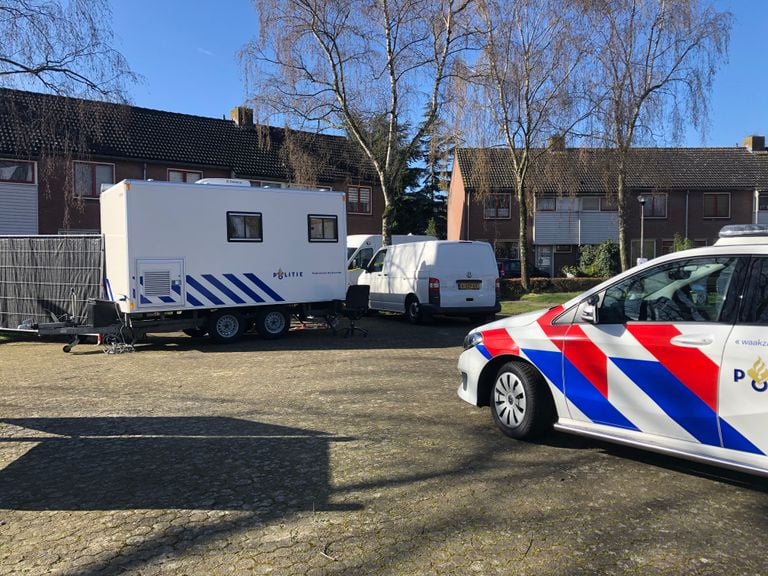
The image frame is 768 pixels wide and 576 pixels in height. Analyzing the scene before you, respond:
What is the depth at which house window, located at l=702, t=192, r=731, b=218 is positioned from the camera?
37.4 m

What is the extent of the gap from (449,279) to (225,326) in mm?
5229

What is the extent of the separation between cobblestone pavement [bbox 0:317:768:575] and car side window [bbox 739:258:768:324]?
120 centimetres

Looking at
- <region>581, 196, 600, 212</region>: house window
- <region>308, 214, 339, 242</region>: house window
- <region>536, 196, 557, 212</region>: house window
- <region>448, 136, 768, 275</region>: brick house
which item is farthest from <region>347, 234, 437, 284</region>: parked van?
<region>581, 196, 600, 212</region>: house window

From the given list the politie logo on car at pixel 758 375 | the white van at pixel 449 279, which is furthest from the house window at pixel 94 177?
the politie logo on car at pixel 758 375

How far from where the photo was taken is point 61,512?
13.1ft

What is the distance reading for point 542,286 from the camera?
2520 centimetres

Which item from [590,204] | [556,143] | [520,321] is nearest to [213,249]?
[520,321]

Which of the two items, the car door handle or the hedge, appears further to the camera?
the hedge

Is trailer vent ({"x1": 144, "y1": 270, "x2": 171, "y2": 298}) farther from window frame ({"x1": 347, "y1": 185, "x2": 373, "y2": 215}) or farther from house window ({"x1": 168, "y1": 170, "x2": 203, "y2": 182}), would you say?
window frame ({"x1": 347, "y1": 185, "x2": 373, "y2": 215})

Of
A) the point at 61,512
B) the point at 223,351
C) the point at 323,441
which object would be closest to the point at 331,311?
the point at 223,351

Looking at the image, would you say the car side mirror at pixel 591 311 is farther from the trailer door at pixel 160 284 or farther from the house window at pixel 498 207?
the house window at pixel 498 207

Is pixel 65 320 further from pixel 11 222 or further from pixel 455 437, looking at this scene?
pixel 11 222

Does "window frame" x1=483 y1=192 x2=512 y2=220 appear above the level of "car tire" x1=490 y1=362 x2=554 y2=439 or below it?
above

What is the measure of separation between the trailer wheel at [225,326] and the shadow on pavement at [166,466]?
18.5 ft
